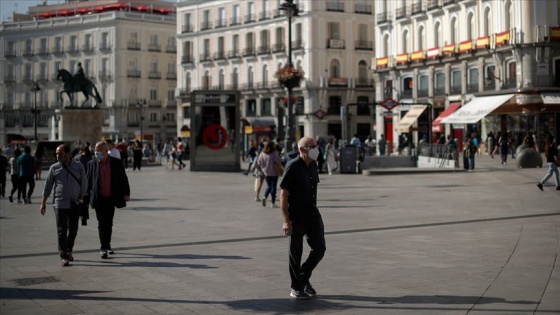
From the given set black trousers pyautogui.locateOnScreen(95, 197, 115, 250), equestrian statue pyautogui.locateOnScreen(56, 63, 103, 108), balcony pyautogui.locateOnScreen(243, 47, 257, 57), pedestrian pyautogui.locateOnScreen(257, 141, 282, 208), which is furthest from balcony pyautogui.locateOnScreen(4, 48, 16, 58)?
black trousers pyautogui.locateOnScreen(95, 197, 115, 250)

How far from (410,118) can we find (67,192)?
5058 cm

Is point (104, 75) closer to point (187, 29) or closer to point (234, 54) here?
point (187, 29)

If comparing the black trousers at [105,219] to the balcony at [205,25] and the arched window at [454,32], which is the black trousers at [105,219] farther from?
the balcony at [205,25]

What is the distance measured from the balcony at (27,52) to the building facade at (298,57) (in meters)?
22.4

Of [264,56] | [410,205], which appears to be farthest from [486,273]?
[264,56]

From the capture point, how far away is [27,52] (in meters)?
95.3

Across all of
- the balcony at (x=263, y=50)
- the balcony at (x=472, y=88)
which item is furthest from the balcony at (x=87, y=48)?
the balcony at (x=472, y=88)

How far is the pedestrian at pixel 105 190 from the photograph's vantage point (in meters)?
12.5

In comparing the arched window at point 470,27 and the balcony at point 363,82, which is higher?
the arched window at point 470,27

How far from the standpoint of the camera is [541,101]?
47.8 m

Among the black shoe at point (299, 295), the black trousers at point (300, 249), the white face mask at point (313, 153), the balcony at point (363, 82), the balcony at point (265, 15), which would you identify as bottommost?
the black shoe at point (299, 295)

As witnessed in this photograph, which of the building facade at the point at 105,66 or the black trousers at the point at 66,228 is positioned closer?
the black trousers at the point at 66,228

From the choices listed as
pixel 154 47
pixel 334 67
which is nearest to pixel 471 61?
pixel 334 67

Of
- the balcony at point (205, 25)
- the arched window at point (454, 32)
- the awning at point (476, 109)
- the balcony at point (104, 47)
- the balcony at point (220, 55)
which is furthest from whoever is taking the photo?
the balcony at point (104, 47)
